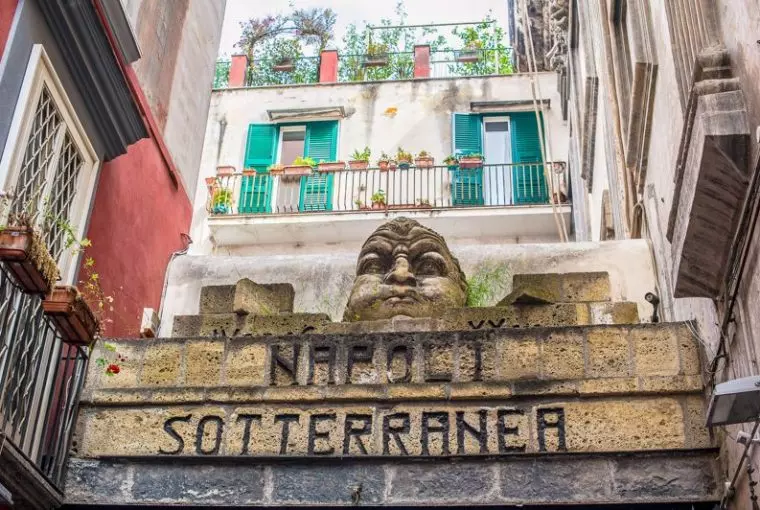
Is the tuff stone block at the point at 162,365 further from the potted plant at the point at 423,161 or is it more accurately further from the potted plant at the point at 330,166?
the potted plant at the point at 423,161

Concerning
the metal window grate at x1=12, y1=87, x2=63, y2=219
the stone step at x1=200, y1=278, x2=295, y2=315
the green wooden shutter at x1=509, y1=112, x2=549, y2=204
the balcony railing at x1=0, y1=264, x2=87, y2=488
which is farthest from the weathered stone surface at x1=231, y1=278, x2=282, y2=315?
the green wooden shutter at x1=509, y1=112, x2=549, y2=204

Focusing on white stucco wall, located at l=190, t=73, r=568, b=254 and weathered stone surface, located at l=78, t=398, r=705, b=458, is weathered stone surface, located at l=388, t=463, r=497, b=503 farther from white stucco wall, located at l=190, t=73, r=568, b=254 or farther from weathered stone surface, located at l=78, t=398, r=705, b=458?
white stucco wall, located at l=190, t=73, r=568, b=254

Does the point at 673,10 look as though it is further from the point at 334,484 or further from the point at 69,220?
the point at 69,220

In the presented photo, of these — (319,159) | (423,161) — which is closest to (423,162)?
(423,161)

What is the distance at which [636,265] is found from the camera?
9500 millimetres

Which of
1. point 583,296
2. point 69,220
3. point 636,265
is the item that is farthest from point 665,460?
point 69,220

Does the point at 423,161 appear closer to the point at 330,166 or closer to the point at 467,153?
the point at 467,153

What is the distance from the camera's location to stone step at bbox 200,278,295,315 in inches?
308

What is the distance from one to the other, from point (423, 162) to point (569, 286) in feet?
33.0

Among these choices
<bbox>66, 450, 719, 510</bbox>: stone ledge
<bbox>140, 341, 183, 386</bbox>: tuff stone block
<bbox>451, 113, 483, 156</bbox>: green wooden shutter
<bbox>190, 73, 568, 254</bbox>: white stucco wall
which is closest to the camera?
<bbox>66, 450, 719, 510</bbox>: stone ledge

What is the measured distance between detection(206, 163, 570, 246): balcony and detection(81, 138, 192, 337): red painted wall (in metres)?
6.19

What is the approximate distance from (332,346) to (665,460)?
2130 mm

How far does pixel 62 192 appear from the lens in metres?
8.34

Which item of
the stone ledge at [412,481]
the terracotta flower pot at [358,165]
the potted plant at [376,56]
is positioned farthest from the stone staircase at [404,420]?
the potted plant at [376,56]
